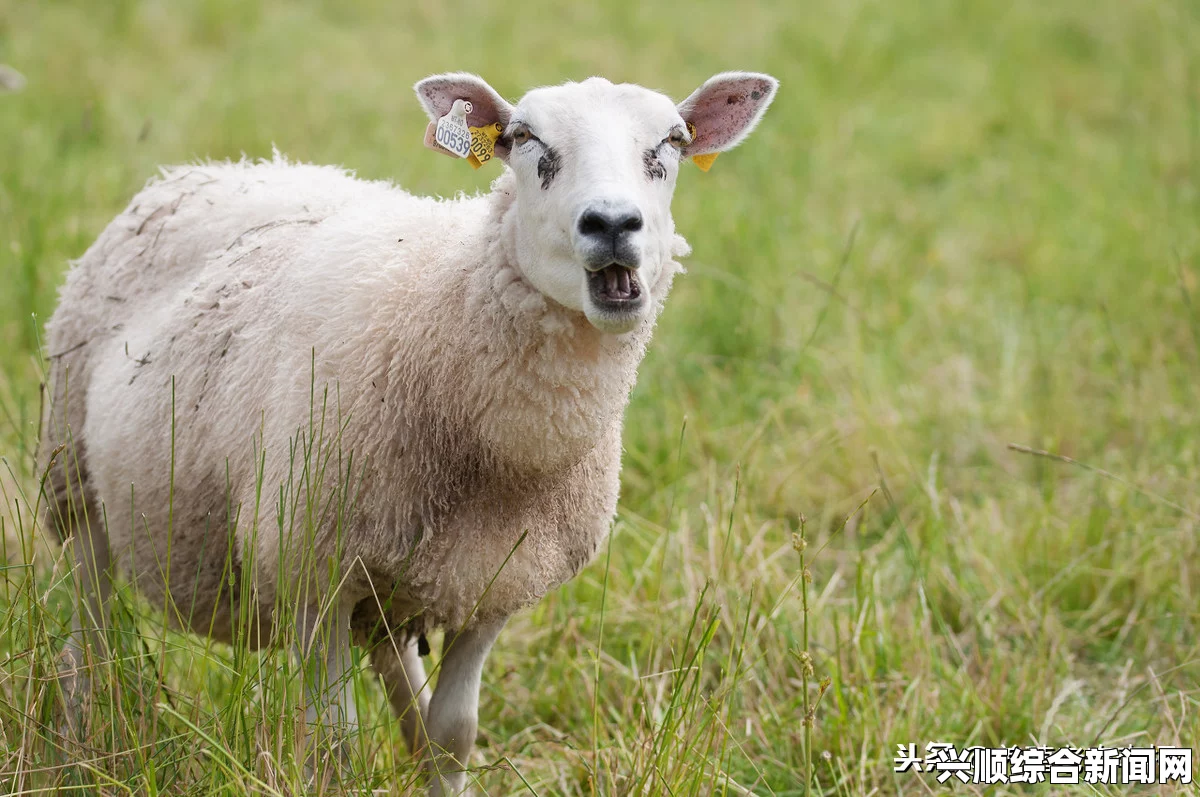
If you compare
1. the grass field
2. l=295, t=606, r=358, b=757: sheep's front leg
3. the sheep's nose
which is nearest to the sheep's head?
the sheep's nose

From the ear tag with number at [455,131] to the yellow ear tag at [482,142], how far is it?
0.02 meters

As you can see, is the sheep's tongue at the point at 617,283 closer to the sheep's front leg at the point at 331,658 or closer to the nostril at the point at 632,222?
the nostril at the point at 632,222

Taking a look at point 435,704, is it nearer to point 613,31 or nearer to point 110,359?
point 110,359

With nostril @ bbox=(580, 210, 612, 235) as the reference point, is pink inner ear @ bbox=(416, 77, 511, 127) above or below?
above

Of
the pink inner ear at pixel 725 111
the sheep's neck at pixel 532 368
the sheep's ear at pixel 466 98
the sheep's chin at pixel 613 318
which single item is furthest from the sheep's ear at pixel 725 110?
the sheep's chin at pixel 613 318

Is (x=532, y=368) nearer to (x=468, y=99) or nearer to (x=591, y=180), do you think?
(x=591, y=180)

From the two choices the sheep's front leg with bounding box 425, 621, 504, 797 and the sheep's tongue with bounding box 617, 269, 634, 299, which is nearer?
the sheep's tongue with bounding box 617, 269, 634, 299

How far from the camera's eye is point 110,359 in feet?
10.2

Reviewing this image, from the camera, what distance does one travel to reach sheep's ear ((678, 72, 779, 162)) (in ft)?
8.66

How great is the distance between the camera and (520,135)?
7.93 feet

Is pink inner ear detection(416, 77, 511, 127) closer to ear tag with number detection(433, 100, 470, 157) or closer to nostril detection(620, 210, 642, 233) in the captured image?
ear tag with number detection(433, 100, 470, 157)

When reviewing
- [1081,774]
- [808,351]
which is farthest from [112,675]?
[808,351]

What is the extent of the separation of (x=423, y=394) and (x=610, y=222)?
1.93 feet

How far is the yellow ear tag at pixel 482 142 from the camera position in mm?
2512
